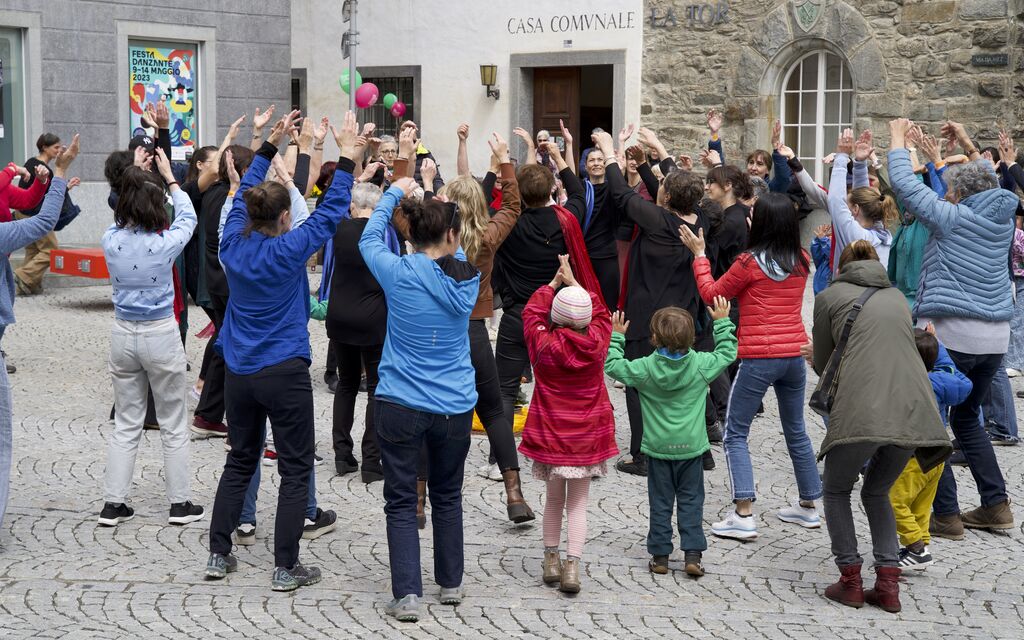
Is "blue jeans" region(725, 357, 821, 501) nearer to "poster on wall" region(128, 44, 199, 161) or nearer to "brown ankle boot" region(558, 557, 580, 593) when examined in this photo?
"brown ankle boot" region(558, 557, 580, 593)

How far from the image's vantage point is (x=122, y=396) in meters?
6.66

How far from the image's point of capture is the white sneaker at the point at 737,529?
6.61 meters

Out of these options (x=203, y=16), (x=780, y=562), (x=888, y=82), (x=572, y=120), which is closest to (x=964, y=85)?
(x=888, y=82)

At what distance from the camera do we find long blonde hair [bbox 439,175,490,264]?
6977 millimetres

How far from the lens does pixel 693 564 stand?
5.98 meters

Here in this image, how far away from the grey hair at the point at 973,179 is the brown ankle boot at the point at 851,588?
2294mm

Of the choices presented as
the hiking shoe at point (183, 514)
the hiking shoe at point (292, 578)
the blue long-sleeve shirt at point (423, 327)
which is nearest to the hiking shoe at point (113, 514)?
the hiking shoe at point (183, 514)

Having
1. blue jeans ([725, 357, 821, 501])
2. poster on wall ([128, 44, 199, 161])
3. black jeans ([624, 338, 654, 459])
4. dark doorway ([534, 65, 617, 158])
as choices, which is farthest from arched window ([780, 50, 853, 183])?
blue jeans ([725, 357, 821, 501])

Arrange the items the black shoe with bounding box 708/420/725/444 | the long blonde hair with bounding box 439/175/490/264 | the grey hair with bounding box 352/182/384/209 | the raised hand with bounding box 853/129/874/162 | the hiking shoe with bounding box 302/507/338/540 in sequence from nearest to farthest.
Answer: the hiking shoe with bounding box 302/507/338/540 < the long blonde hair with bounding box 439/175/490/264 < the grey hair with bounding box 352/182/384/209 < the raised hand with bounding box 853/129/874/162 < the black shoe with bounding box 708/420/725/444

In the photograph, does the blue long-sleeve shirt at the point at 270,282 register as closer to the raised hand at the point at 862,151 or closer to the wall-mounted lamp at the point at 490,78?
the raised hand at the point at 862,151

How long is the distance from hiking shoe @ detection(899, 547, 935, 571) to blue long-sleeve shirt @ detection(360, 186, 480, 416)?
7.24ft

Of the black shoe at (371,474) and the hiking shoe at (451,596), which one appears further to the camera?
the black shoe at (371,474)

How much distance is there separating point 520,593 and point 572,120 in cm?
1594

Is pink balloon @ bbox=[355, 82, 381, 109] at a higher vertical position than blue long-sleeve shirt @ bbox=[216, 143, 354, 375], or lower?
higher
